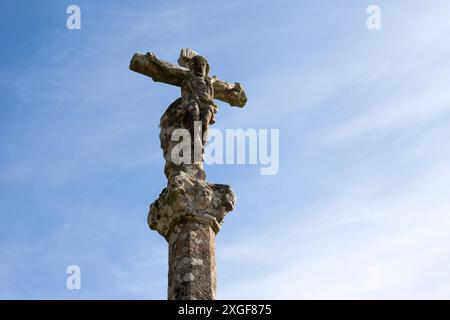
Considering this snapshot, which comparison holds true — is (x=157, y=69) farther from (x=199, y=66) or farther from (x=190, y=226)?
(x=190, y=226)

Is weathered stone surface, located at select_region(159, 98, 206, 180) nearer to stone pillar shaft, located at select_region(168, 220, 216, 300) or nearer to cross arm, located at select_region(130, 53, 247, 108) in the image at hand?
cross arm, located at select_region(130, 53, 247, 108)

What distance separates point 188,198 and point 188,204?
0.08m

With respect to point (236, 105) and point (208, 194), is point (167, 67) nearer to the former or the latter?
point (236, 105)

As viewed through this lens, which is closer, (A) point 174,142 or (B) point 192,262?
(B) point 192,262

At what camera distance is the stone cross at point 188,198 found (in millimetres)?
7949

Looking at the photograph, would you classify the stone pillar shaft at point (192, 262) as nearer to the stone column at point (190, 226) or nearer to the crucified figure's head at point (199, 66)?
the stone column at point (190, 226)

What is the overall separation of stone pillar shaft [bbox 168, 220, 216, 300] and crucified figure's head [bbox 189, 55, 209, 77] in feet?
8.84

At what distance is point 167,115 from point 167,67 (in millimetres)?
972

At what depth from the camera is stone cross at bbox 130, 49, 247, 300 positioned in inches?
313

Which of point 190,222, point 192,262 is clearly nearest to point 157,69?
point 190,222

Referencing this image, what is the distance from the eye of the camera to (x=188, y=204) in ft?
27.5
